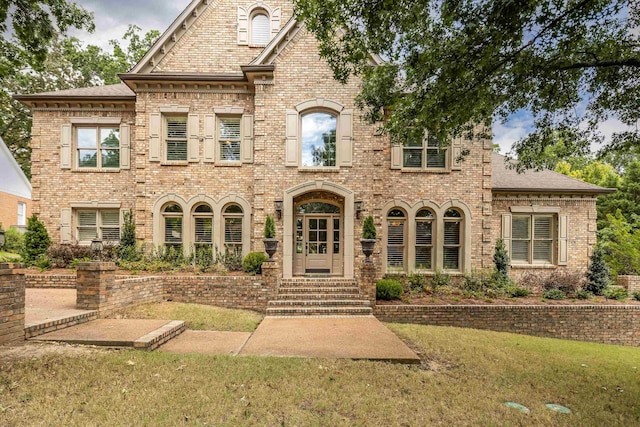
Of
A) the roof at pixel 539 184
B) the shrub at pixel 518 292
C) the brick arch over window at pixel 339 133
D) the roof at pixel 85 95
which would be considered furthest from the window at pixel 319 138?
the shrub at pixel 518 292

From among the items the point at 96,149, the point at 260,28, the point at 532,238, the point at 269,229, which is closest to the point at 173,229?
the point at 269,229

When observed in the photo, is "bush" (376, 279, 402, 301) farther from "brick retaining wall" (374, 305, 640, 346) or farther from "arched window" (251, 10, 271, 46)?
"arched window" (251, 10, 271, 46)

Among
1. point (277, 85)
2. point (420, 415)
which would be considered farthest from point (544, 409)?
point (277, 85)

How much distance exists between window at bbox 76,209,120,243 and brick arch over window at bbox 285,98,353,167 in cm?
723

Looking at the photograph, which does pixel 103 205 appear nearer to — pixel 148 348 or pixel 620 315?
pixel 148 348

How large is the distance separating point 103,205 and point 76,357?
8.76m

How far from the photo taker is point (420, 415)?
3.39 metres

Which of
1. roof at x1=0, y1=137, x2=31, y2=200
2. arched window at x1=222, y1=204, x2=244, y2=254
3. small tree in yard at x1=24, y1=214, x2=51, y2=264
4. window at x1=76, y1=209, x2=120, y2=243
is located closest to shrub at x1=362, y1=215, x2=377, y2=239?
arched window at x1=222, y1=204, x2=244, y2=254

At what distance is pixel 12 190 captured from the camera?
18.6m

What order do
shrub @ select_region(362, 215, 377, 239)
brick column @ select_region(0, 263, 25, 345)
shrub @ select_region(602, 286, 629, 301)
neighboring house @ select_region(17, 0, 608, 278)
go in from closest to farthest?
brick column @ select_region(0, 263, 25, 345)
shrub @ select_region(362, 215, 377, 239)
shrub @ select_region(602, 286, 629, 301)
neighboring house @ select_region(17, 0, 608, 278)

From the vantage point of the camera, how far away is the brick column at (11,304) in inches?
179

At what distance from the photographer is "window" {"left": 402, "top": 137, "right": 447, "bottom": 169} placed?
11.4 m

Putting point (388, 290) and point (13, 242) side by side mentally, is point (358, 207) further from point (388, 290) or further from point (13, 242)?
point (13, 242)

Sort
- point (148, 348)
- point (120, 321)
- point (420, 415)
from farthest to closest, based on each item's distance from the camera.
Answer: point (120, 321)
point (148, 348)
point (420, 415)
